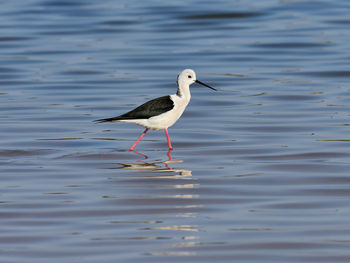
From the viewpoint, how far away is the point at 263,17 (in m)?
26.2

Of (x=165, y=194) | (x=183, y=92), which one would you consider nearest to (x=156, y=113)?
(x=183, y=92)

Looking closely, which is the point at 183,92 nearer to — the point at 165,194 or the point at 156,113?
the point at 156,113

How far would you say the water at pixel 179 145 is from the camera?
24.0 feet

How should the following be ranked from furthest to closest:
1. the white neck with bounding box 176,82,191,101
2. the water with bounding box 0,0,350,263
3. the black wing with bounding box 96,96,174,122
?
the white neck with bounding box 176,82,191,101 < the black wing with bounding box 96,96,174,122 < the water with bounding box 0,0,350,263

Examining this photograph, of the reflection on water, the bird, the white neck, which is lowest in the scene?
the reflection on water

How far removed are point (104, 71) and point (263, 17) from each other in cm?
877

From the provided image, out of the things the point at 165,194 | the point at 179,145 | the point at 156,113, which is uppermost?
the point at 156,113

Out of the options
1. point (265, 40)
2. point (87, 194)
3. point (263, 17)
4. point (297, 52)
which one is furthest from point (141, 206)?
point (263, 17)

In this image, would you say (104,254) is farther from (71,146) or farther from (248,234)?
(71,146)

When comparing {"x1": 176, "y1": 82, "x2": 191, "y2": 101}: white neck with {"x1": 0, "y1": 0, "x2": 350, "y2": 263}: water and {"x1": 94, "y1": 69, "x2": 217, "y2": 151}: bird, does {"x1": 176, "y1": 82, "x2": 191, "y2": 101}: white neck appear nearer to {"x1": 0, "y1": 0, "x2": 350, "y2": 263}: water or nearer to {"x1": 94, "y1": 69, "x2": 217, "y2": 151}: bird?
{"x1": 94, "y1": 69, "x2": 217, "y2": 151}: bird

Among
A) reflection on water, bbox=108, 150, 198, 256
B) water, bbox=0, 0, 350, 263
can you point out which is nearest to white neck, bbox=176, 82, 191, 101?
water, bbox=0, 0, 350, 263

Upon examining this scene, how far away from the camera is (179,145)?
11.9 meters

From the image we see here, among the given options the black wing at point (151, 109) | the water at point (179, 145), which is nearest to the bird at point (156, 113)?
the black wing at point (151, 109)

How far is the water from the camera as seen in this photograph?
24.0ft
